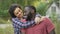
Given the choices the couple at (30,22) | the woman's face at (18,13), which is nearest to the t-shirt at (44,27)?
the couple at (30,22)

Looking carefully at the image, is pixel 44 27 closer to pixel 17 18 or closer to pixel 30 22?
pixel 30 22

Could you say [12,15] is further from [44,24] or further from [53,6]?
[53,6]

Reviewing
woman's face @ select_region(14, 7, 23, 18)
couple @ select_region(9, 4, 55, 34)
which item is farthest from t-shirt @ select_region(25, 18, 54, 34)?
woman's face @ select_region(14, 7, 23, 18)

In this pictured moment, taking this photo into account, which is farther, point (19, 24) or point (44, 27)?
point (19, 24)

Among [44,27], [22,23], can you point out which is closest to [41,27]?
[44,27]

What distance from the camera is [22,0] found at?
1647 cm

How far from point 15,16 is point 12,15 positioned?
24 mm

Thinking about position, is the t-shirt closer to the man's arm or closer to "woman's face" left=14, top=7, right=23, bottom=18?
the man's arm

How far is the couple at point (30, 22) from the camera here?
68.7 inches

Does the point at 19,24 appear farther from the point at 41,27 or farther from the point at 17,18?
the point at 41,27

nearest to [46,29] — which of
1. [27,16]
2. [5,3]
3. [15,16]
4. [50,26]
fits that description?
[50,26]

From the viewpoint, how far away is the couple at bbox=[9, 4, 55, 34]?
1746 mm

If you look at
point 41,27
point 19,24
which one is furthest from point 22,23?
point 41,27

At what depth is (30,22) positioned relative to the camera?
180 centimetres
